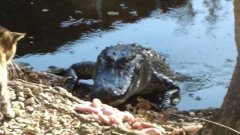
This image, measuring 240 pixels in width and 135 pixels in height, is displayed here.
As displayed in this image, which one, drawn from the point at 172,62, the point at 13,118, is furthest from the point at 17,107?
the point at 172,62

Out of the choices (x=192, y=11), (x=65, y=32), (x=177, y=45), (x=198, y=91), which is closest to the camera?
(x=198, y=91)

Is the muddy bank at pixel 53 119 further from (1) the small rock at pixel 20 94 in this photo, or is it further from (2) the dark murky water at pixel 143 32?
(2) the dark murky water at pixel 143 32

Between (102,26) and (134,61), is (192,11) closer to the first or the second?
(102,26)

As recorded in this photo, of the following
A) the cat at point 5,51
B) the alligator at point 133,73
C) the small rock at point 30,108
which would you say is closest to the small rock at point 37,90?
the small rock at point 30,108

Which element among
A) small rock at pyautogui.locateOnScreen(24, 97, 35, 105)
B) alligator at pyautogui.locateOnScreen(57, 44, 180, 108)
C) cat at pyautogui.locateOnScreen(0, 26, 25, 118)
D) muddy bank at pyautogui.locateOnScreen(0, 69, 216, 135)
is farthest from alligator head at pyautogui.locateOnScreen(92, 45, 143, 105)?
cat at pyautogui.locateOnScreen(0, 26, 25, 118)

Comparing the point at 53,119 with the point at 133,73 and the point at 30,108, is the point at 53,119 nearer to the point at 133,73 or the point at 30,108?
the point at 30,108

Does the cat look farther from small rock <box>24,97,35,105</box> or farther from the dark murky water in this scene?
the dark murky water
